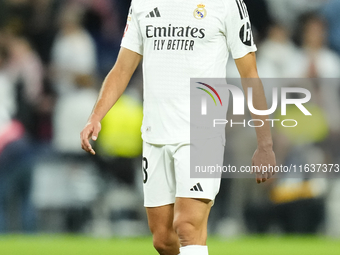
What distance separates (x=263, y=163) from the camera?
3.90 m

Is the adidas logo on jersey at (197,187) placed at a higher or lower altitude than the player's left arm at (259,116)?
lower

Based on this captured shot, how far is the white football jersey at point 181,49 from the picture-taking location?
3.96m

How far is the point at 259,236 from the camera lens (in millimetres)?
7836

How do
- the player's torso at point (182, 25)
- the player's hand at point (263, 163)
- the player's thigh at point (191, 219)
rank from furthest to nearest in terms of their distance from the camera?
the player's torso at point (182, 25)
the player's hand at point (263, 163)
the player's thigh at point (191, 219)

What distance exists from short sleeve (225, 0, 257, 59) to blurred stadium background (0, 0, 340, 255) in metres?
3.86

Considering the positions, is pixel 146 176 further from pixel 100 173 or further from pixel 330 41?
pixel 330 41

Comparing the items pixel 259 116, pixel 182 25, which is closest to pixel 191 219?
pixel 259 116

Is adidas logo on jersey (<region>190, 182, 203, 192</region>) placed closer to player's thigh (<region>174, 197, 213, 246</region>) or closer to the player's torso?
player's thigh (<region>174, 197, 213, 246</region>)

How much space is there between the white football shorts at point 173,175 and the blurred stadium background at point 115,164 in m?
3.43

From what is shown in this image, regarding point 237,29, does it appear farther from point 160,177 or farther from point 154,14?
point 160,177

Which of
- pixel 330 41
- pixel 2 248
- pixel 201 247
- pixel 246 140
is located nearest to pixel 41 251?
pixel 2 248

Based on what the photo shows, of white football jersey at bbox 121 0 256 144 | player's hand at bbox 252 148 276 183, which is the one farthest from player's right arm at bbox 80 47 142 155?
player's hand at bbox 252 148 276 183

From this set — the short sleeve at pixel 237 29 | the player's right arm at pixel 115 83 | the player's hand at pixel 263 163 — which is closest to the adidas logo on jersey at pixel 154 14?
the player's right arm at pixel 115 83

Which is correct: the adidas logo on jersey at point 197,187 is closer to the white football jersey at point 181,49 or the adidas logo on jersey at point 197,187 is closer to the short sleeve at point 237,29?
the white football jersey at point 181,49
